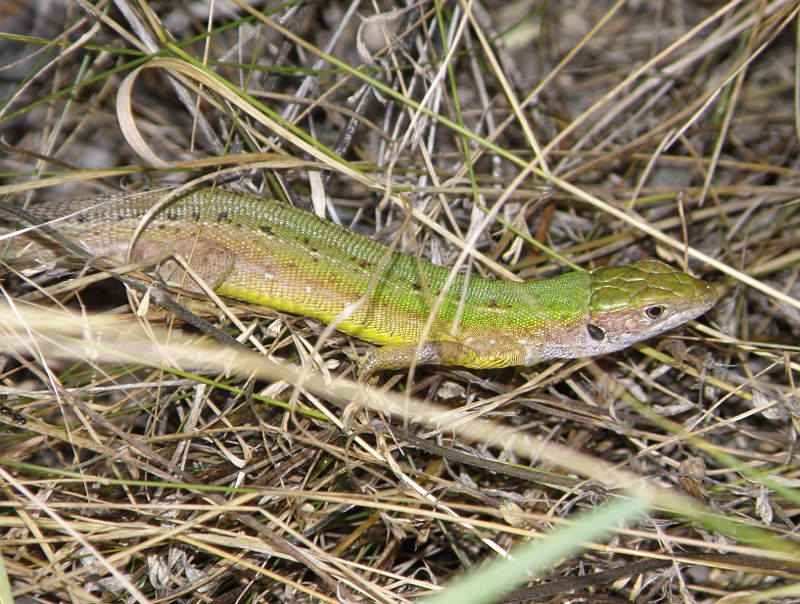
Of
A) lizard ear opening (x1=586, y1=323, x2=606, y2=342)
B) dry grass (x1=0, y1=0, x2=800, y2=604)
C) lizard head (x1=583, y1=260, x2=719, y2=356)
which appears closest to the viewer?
dry grass (x1=0, y1=0, x2=800, y2=604)

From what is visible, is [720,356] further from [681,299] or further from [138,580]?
[138,580]

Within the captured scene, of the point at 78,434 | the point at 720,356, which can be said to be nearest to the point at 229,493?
the point at 78,434

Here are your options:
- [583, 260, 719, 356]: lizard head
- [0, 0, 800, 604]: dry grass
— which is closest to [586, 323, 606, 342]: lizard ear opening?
[583, 260, 719, 356]: lizard head

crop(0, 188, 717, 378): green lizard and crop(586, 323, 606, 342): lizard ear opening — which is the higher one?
crop(0, 188, 717, 378): green lizard

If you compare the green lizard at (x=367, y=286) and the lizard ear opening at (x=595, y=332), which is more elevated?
the green lizard at (x=367, y=286)

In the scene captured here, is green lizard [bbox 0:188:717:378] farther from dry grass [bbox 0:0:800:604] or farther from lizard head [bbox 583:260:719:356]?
dry grass [bbox 0:0:800:604]

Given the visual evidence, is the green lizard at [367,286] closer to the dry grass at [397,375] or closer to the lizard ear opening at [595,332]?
the lizard ear opening at [595,332]

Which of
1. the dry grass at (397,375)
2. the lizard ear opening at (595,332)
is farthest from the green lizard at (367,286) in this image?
the dry grass at (397,375)
